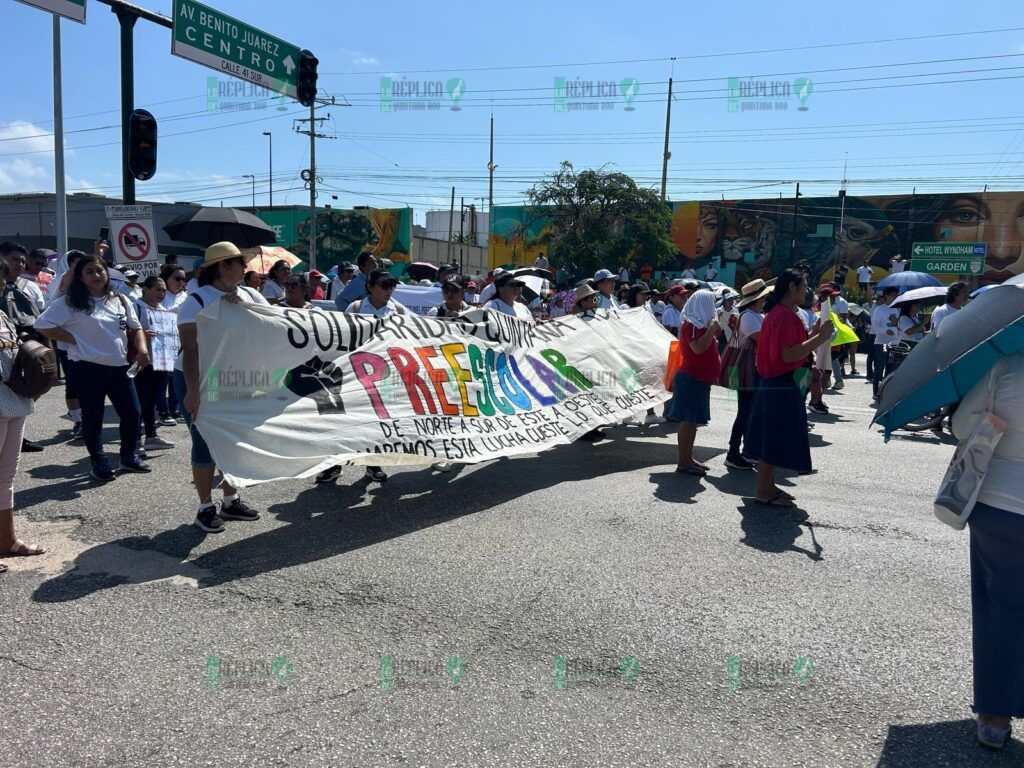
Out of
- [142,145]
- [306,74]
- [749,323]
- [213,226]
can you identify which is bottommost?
[749,323]

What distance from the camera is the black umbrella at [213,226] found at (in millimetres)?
→ 12844

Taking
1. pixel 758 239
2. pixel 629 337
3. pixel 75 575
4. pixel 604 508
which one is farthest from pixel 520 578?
pixel 758 239

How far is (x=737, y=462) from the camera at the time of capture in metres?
7.89

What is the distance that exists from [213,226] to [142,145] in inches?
64.2

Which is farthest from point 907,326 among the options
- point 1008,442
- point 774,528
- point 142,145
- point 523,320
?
point 142,145

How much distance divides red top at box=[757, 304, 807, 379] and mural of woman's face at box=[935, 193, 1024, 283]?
145 feet

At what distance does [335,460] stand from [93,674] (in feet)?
7.70

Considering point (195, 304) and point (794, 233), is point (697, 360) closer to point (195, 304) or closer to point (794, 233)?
point (195, 304)

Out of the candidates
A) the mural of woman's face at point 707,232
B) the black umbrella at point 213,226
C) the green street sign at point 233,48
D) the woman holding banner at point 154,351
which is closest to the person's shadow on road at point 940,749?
the woman holding banner at point 154,351

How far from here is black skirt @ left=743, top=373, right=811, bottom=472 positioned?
616cm

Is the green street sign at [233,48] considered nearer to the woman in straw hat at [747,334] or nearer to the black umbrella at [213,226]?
the black umbrella at [213,226]

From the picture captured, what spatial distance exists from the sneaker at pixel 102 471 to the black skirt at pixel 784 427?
568 cm

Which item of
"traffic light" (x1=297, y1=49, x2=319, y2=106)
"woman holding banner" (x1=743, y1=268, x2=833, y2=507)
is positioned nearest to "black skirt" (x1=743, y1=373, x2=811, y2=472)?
"woman holding banner" (x1=743, y1=268, x2=833, y2=507)

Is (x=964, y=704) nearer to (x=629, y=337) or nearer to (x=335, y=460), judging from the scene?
(x=335, y=460)
